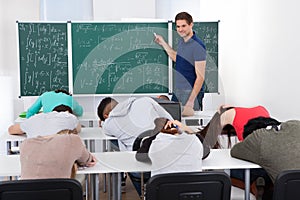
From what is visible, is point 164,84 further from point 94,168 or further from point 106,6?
point 94,168

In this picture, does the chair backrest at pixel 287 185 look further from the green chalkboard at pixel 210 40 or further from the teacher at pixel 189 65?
the green chalkboard at pixel 210 40

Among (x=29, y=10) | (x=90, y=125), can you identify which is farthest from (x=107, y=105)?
(x=29, y=10)

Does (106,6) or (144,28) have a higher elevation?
(106,6)

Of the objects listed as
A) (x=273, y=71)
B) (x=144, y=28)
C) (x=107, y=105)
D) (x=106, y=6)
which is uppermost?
(x=106, y=6)

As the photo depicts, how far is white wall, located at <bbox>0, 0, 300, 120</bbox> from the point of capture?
13.1 ft

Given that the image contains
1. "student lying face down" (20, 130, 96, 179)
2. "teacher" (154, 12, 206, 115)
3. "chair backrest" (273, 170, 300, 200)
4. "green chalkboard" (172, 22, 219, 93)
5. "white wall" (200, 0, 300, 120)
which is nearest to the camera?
"chair backrest" (273, 170, 300, 200)

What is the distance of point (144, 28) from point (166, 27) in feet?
0.91

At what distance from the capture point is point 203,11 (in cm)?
628

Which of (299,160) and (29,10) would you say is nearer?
(299,160)

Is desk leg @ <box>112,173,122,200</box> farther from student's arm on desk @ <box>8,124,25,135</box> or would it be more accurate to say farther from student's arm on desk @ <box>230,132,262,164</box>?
student's arm on desk @ <box>8,124,25,135</box>

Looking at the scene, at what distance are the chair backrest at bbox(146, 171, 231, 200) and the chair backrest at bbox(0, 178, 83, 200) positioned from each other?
37 centimetres

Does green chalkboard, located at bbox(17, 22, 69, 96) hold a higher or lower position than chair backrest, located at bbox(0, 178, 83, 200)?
higher

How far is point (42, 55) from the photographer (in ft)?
17.2

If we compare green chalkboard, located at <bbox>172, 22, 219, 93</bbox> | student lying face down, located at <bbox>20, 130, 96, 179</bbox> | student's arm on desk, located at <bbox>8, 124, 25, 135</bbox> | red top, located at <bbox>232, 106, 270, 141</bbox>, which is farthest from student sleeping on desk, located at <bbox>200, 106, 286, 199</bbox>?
green chalkboard, located at <bbox>172, 22, 219, 93</bbox>
